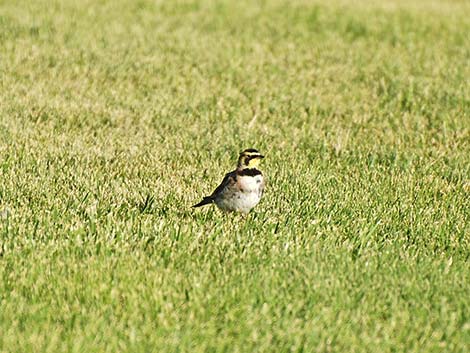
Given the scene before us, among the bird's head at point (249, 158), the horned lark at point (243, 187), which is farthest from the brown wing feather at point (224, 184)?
the bird's head at point (249, 158)

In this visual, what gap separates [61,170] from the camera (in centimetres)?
837

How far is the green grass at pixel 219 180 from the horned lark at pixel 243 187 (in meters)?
0.19

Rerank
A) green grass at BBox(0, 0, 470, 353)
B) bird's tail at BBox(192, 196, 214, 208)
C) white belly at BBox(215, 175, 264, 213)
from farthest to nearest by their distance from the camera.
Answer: bird's tail at BBox(192, 196, 214, 208) < white belly at BBox(215, 175, 264, 213) < green grass at BBox(0, 0, 470, 353)

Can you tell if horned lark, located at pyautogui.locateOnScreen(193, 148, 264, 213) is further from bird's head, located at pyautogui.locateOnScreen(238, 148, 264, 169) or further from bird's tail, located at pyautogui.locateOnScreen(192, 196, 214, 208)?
bird's tail, located at pyautogui.locateOnScreen(192, 196, 214, 208)

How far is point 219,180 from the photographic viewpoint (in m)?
8.59

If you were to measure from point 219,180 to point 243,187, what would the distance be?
1.88m

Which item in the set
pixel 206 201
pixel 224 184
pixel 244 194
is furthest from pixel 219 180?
pixel 244 194

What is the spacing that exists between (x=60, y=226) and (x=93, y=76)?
6.59m

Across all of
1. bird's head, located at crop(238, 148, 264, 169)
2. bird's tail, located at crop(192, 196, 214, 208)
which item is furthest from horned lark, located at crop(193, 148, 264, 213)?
bird's tail, located at crop(192, 196, 214, 208)

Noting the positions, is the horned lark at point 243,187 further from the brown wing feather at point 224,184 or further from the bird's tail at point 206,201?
the bird's tail at point 206,201

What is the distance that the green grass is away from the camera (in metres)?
5.41

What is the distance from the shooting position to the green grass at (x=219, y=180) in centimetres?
541

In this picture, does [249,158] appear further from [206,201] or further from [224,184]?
[206,201]

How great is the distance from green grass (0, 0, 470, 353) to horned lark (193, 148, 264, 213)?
0.63ft
